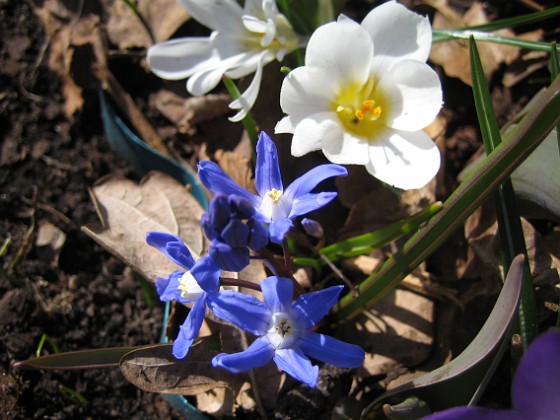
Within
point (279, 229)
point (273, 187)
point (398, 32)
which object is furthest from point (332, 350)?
point (398, 32)

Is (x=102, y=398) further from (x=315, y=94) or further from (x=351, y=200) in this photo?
(x=315, y=94)

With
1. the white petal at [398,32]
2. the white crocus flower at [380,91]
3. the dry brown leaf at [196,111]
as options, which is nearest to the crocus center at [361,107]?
the white crocus flower at [380,91]

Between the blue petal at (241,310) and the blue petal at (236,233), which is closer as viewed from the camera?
the blue petal at (236,233)

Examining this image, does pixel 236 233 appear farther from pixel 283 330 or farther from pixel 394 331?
pixel 394 331

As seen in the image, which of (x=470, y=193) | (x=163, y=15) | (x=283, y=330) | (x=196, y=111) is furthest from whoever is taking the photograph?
(x=163, y=15)

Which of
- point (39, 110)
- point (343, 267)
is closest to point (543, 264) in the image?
point (343, 267)

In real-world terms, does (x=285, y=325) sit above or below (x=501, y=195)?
below

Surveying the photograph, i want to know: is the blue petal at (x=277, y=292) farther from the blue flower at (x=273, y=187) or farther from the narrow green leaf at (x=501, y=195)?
the narrow green leaf at (x=501, y=195)
